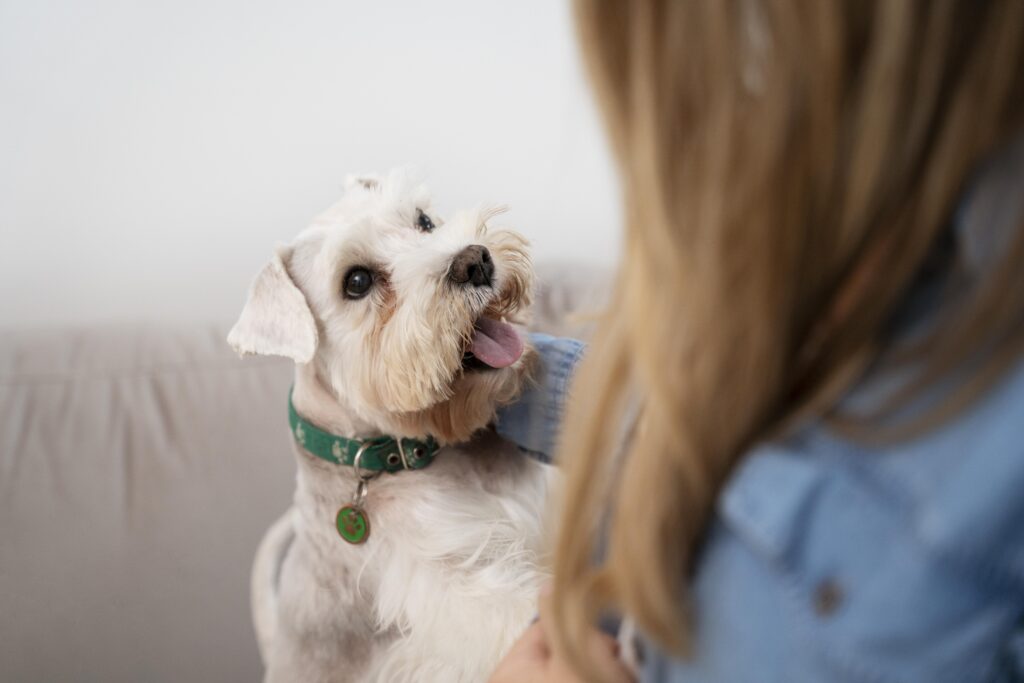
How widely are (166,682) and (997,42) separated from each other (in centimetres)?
154

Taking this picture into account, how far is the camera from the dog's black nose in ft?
3.57

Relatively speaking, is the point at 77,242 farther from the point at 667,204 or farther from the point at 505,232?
the point at 667,204

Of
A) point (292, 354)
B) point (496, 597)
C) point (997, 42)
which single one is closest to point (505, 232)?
point (292, 354)

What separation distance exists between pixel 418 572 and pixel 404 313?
0.39 metres

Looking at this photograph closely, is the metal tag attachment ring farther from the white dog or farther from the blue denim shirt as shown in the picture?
the blue denim shirt

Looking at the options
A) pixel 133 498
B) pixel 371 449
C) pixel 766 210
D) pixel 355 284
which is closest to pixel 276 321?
pixel 355 284

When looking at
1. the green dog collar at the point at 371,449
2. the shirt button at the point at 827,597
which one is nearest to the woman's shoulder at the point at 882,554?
the shirt button at the point at 827,597

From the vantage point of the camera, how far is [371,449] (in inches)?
45.6

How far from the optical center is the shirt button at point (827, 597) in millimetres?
554

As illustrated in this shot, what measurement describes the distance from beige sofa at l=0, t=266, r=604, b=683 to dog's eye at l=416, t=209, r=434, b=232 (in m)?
0.35

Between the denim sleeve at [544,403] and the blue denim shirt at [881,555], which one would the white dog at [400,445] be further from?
the blue denim shirt at [881,555]

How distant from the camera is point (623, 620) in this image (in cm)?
78

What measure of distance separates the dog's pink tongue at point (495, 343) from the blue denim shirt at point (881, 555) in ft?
1.73

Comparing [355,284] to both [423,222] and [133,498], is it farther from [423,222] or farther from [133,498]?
[133,498]
